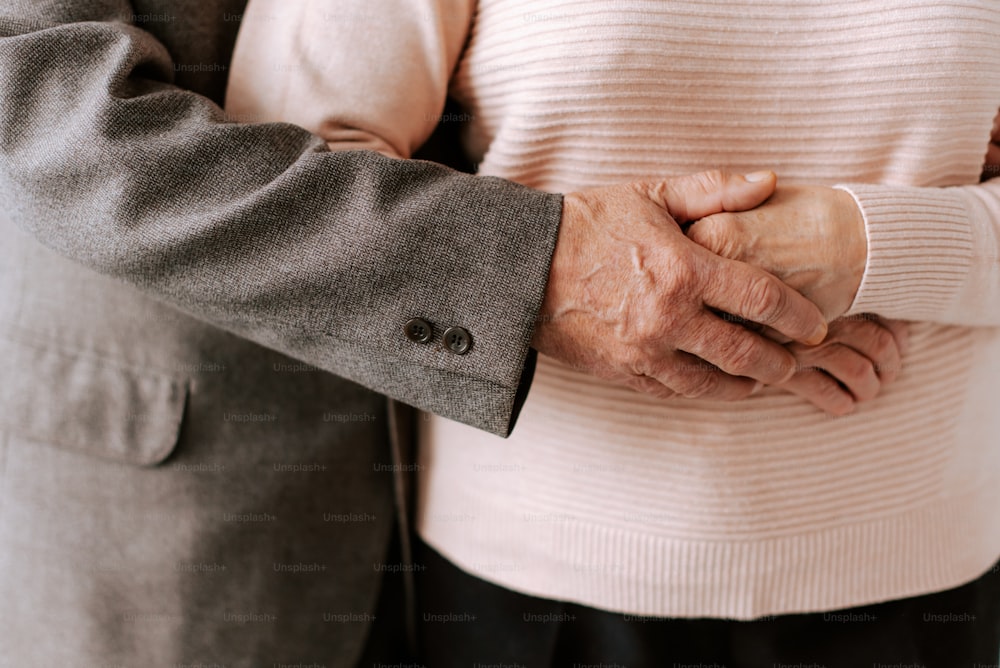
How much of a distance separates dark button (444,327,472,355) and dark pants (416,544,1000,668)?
0.40m

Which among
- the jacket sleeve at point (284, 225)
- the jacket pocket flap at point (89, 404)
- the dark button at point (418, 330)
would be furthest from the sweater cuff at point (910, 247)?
the jacket pocket flap at point (89, 404)

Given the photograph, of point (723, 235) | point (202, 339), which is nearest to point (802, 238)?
point (723, 235)

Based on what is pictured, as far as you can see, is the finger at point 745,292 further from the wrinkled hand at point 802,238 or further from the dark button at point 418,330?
the dark button at point 418,330

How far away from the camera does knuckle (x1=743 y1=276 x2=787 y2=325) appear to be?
2.03 ft

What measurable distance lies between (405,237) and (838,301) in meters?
0.40

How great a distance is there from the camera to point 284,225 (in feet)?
2.09

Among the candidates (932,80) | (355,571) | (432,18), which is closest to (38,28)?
(432,18)

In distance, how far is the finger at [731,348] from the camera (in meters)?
0.63

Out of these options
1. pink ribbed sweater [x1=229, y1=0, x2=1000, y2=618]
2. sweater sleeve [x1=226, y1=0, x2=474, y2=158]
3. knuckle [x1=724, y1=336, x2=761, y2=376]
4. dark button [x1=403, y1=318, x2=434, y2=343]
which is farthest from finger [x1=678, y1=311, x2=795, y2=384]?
sweater sleeve [x1=226, y1=0, x2=474, y2=158]

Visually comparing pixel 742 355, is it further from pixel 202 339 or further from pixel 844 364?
pixel 202 339

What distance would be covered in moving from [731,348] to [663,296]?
83 millimetres

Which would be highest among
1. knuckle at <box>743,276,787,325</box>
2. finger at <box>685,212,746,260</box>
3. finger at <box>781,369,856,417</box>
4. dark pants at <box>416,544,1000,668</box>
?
finger at <box>685,212,746,260</box>

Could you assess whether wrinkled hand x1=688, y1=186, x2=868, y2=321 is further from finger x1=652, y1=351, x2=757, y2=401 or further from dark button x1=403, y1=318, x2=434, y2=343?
dark button x1=403, y1=318, x2=434, y2=343

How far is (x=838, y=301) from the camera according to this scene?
68 cm
